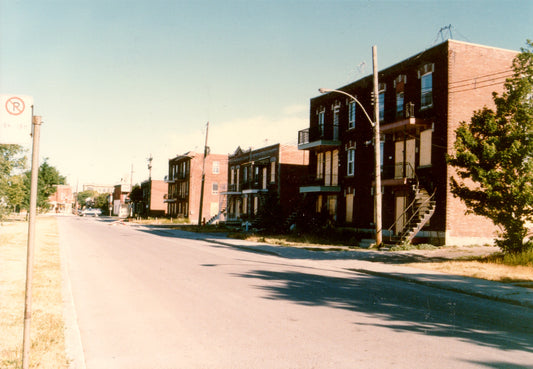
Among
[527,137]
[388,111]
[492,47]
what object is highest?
[492,47]

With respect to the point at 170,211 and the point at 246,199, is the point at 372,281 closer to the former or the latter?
the point at 246,199

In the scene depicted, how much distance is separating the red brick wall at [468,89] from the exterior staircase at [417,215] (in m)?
0.93

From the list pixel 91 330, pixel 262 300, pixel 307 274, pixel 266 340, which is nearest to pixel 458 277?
pixel 307 274

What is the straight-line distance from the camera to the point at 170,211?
239ft

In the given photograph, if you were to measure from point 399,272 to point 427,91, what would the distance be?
13507 millimetres

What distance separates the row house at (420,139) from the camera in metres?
22.6

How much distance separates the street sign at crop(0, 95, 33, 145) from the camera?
14.4 ft

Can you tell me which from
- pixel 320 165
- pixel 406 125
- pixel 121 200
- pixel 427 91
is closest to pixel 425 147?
pixel 406 125

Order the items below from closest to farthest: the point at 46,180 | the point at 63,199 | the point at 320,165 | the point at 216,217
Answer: the point at 320,165, the point at 216,217, the point at 46,180, the point at 63,199

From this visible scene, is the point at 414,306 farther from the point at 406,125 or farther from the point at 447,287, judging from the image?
the point at 406,125

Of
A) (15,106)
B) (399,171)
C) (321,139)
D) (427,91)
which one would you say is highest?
(427,91)

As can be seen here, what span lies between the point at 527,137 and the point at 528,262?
427 cm

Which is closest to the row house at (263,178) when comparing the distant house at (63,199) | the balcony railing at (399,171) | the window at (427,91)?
the balcony railing at (399,171)

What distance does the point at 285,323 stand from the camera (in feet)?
23.8
